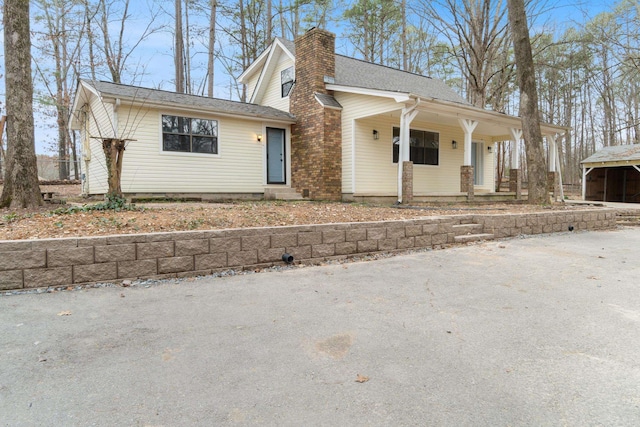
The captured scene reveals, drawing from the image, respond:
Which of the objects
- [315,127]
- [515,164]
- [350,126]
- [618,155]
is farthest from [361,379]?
[618,155]

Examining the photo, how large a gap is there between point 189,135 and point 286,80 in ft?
15.3

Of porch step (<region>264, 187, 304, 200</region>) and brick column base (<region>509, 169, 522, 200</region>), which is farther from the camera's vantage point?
brick column base (<region>509, 169, 522, 200</region>)

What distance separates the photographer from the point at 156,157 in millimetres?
10039

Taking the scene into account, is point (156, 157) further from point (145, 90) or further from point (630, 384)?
point (630, 384)

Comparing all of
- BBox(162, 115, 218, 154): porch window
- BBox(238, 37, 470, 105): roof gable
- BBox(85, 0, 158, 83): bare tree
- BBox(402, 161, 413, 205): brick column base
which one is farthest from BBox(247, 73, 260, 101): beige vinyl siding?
BBox(85, 0, 158, 83): bare tree

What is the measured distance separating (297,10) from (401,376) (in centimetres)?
2314

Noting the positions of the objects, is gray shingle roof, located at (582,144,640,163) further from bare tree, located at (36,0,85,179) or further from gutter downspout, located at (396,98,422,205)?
bare tree, located at (36,0,85,179)

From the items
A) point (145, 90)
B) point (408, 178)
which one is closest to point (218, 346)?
point (408, 178)

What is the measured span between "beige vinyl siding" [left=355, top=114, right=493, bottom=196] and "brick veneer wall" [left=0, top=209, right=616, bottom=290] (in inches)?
212

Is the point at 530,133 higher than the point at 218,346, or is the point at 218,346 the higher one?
the point at 530,133

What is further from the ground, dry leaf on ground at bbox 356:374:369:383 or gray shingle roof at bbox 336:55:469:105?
gray shingle roof at bbox 336:55:469:105

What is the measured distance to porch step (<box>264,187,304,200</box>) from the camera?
11.4m

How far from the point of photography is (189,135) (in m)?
10.6

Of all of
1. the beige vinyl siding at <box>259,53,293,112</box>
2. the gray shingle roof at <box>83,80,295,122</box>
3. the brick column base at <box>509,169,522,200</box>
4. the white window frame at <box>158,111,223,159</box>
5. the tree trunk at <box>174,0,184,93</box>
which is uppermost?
the tree trunk at <box>174,0,184,93</box>
